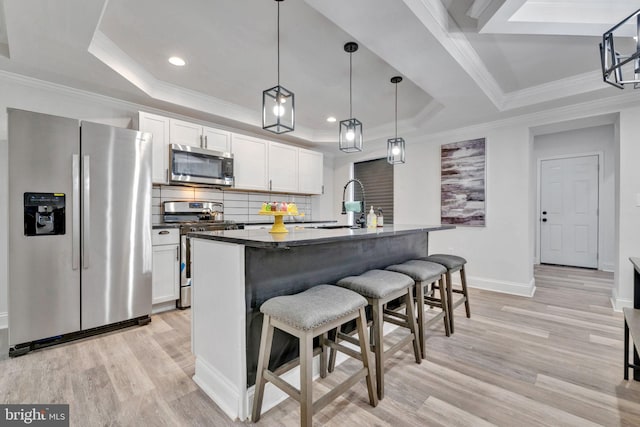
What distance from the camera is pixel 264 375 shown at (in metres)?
1.47

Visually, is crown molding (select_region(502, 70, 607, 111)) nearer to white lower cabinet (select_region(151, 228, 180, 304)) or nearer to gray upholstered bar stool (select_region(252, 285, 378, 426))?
gray upholstered bar stool (select_region(252, 285, 378, 426))

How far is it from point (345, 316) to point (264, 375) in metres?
0.52

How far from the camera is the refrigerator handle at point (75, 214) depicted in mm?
2416

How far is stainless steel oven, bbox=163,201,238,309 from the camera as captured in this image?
326 cm

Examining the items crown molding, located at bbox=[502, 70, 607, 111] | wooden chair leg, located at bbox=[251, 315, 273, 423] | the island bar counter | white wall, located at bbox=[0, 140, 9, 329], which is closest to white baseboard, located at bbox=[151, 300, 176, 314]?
white wall, located at bbox=[0, 140, 9, 329]

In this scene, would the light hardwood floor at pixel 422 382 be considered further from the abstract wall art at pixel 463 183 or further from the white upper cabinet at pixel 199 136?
the white upper cabinet at pixel 199 136

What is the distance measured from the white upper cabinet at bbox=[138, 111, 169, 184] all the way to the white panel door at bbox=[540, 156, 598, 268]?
22.0ft

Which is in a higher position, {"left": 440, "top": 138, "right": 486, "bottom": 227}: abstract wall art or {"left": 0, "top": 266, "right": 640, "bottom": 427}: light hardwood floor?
{"left": 440, "top": 138, "right": 486, "bottom": 227}: abstract wall art

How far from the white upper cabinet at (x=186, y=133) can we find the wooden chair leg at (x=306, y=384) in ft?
9.99

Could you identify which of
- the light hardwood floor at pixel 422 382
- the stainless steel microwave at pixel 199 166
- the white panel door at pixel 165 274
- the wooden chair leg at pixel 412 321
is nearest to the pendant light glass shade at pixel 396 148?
the wooden chair leg at pixel 412 321

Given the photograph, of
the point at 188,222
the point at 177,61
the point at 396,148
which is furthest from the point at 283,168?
the point at 177,61

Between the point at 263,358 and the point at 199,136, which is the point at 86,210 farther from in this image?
the point at 263,358

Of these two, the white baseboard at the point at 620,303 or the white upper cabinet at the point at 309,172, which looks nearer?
the white baseboard at the point at 620,303

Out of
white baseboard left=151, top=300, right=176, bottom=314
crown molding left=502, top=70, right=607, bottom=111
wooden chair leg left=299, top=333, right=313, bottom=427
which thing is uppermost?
crown molding left=502, top=70, right=607, bottom=111
